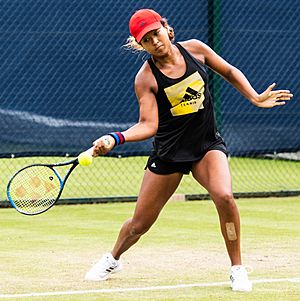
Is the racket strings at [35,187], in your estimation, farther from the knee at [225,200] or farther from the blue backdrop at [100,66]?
the blue backdrop at [100,66]

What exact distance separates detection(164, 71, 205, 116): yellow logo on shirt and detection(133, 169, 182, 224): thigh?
408mm

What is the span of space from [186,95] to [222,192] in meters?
0.64

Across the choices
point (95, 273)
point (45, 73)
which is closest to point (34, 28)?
point (45, 73)

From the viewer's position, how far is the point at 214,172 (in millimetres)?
6172

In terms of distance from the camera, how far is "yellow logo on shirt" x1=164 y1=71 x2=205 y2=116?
6.18m

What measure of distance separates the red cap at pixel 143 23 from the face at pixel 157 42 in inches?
1.0

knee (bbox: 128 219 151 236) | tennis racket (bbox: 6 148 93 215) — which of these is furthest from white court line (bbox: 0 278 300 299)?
tennis racket (bbox: 6 148 93 215)

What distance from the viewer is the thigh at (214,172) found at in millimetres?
6094

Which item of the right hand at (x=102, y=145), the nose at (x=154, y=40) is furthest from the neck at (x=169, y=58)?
the right hand at (x=102, y=145)

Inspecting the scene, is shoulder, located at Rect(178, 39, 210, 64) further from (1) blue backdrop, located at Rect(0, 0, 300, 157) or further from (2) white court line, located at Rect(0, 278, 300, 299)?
(1) blue backdrop, located at Rect(0, 0, 300, 157)

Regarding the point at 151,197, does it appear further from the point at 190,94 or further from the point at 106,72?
the point at 106,72

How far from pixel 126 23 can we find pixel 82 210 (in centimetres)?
208

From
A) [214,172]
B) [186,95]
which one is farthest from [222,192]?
[186,95]

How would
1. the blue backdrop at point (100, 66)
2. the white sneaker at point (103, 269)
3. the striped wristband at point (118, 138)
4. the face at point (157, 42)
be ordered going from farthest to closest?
1. the blue backdrop at point (100, 66)
2. the white sneaker at point (103, 269)
3. the face at point (157, 42)
4. the striped wristband at point (118, 138)
